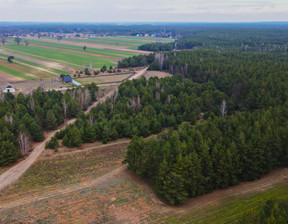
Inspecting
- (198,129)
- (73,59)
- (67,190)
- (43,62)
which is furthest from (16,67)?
(198,129)

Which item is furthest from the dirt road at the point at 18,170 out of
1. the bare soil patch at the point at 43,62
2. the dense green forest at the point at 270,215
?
the bare soil patch at the point at 43,62

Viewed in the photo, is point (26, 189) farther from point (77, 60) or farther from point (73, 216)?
point (77, 60)

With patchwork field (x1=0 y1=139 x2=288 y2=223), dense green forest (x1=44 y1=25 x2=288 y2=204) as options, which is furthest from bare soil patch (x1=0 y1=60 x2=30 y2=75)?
patchwork field (x1=0 y1=139 x2=288 y2=223)

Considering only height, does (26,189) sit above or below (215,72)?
below

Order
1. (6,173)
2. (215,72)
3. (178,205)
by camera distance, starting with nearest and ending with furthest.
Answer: (178,205), (6,173), (215,72)

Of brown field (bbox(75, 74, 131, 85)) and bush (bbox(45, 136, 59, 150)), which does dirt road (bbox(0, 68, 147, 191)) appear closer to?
bush (bbox(45, 136, 59, 150))

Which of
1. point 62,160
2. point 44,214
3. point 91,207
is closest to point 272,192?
point 91,207

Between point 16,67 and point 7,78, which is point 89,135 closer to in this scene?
point 7,78

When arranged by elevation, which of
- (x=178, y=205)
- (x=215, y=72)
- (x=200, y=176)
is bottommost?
(x=178, y=205)
